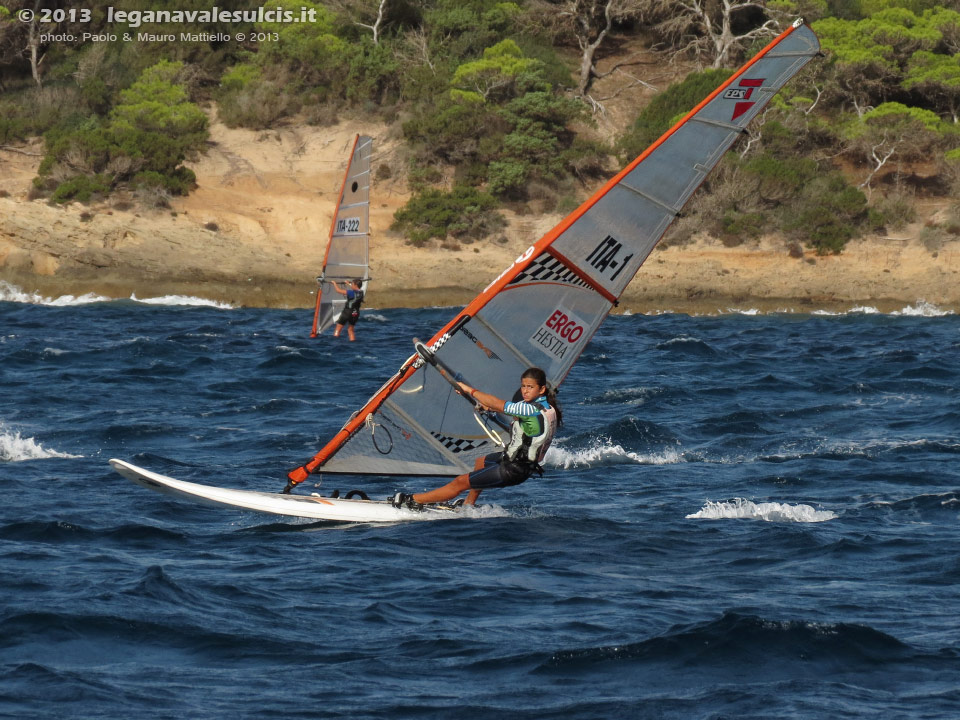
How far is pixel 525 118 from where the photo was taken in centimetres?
4044

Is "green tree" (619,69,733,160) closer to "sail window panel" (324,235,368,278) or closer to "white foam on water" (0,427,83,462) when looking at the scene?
"sail window panel" (324,235,368,278)

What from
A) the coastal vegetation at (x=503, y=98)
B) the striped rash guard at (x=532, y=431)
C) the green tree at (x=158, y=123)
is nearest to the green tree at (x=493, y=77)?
the coastal vegetation at (x=503, y=98)

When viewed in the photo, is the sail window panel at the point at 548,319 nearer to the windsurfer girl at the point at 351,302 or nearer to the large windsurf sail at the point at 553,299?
the large windsurf sail at the point at 553,299

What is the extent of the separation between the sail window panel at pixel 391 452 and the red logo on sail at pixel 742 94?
393cm

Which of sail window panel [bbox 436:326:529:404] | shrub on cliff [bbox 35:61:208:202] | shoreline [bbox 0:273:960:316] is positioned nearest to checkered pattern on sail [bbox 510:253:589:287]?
sail window panel [bbox 436:326:529:404]

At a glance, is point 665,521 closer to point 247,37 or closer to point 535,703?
point 535,703

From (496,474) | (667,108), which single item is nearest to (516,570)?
(496,474)

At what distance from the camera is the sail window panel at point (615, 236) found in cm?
1116

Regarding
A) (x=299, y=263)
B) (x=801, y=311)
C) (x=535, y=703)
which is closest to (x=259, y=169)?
(x=299, y=263)

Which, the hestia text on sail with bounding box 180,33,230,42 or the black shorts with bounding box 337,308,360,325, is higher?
the hestia text on sail with bounding box 180,33,230,42

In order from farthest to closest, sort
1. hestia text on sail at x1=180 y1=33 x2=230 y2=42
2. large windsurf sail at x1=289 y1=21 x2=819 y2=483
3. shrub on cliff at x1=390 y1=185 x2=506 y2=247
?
hestia text on sail at x1=180 y1=33 x2=230 y2=42 < shrub on cliff at x1=390 y1=185 x2=506 y2=247 < large windsurf sail at x1=289 y1=21 x2=819 y2=483

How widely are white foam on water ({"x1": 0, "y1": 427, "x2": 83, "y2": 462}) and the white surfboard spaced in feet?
10.2

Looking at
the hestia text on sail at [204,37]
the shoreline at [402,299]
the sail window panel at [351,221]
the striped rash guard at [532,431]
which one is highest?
the hestia text on sail at [204,37]

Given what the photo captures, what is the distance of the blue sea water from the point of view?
7.54 metres
